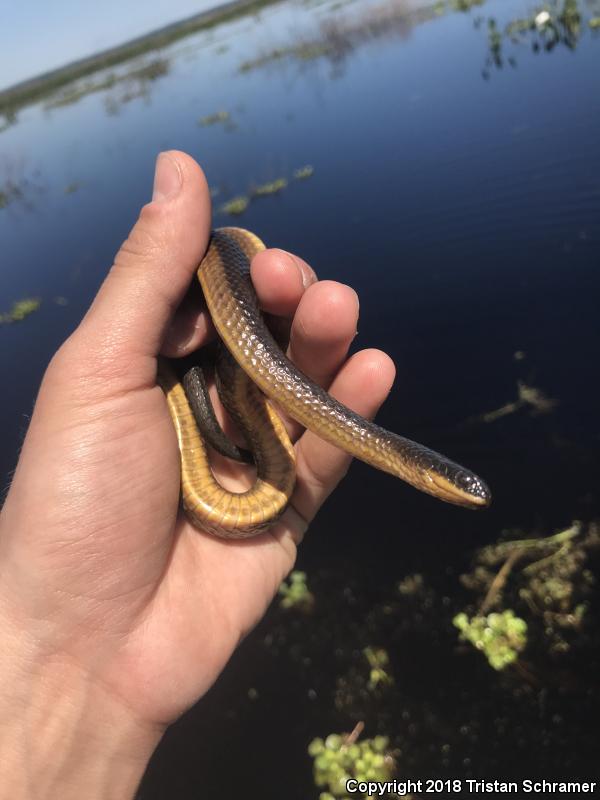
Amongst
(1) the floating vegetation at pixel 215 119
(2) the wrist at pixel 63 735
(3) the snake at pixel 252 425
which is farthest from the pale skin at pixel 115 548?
(1) the floating vegetation at pixel 215 119

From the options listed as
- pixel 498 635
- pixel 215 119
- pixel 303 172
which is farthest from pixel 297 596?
pixel 215 119

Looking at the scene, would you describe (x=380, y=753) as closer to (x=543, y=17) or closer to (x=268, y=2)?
(x=543, y=17)

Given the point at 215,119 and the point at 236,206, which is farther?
the point at 215,119

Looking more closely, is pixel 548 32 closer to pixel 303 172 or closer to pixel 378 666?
pixel 303 172

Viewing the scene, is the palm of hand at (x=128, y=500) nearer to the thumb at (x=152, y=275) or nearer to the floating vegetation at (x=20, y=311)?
the thumb at (x=152, y=275)

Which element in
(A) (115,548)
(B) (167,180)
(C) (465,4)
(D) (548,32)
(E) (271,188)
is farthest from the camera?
(C) (465,4)

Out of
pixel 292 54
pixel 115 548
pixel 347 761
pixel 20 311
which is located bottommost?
pixel 347 761

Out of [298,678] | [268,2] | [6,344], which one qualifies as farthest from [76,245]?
[268,2]
